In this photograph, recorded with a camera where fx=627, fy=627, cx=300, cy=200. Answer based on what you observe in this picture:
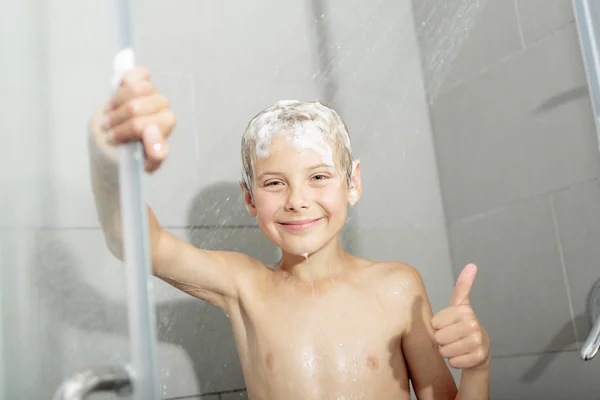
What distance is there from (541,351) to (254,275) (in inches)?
24.9

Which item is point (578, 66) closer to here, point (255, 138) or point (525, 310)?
point (525, 310)

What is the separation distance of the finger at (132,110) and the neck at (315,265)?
55cm

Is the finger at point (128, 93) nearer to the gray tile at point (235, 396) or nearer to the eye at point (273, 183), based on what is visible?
the eye at point (273, 183)

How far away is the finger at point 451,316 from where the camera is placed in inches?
28.2

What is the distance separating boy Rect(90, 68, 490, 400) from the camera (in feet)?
2.97

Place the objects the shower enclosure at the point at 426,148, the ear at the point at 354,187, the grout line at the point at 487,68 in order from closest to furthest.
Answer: the ear at the point at 354,187 < the shower enclosure at the point at 426,148 < the grout line at the point at 487,68

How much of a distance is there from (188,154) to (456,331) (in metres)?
0.62

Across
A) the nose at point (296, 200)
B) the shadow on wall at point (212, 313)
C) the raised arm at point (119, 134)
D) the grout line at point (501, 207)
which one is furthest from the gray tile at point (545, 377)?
the raised arm at point (119, 134)

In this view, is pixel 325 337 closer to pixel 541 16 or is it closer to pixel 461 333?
pixel 461 333

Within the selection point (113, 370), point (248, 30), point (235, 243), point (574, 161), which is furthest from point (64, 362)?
point (574, 161)

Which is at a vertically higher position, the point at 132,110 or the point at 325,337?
the point at 132,110

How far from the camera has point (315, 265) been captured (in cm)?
99

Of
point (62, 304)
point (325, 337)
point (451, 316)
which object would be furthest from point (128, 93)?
point (325, 337)

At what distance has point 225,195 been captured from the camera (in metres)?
1.17
